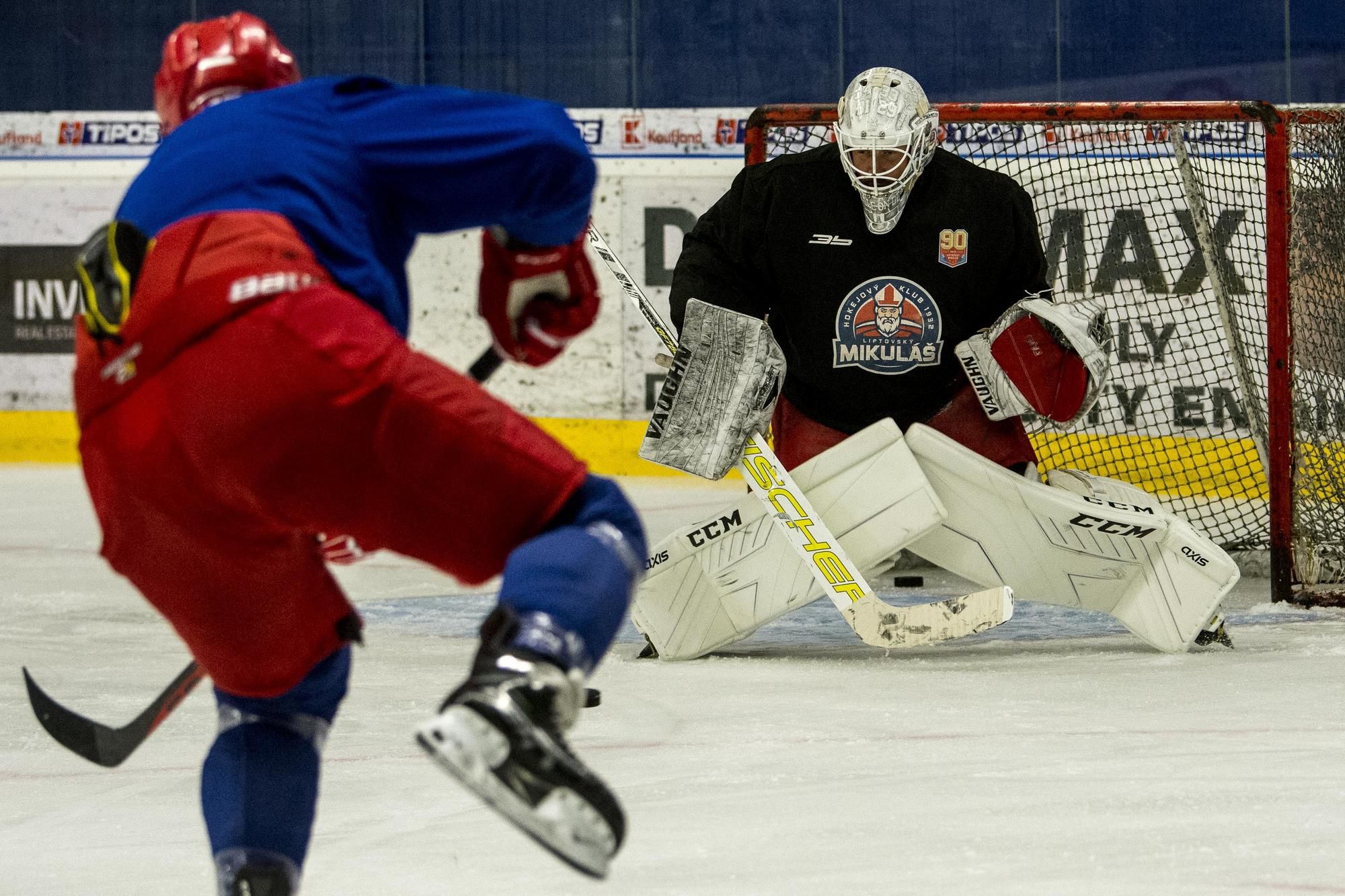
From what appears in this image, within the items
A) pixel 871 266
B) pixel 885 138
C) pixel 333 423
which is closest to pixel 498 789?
pixel 333 423

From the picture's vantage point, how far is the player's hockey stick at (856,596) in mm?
3107

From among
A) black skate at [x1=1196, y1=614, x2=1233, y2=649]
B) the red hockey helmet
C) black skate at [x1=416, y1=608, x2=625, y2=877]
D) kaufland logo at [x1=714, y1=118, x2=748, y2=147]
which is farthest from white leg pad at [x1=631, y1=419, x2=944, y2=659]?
kaufland logo at [x1=714, y1=118, x2=748, y2=147]

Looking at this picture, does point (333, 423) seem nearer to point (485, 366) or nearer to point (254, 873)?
point (254, 873)

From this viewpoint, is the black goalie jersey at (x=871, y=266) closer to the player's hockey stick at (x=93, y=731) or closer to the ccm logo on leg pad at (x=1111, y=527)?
the ccm logo on leg pad at (x=1111, y=527)

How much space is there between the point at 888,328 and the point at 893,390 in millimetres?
134

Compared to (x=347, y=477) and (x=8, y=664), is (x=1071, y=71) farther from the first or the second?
(x=347, y=477)

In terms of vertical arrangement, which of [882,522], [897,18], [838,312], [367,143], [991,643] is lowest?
[991,643]

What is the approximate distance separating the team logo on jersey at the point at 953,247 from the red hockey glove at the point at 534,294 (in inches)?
78.4

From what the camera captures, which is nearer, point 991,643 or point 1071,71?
point 991,643

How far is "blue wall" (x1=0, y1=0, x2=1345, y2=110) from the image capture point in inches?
254

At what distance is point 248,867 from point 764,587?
187 cm

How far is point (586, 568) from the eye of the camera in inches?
47.3

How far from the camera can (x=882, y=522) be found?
322 centimetres

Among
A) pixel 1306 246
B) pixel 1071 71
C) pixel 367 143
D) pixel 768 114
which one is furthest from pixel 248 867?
pixel 1071 71
